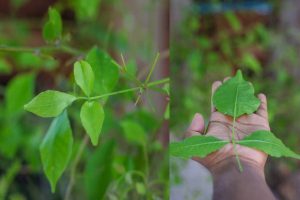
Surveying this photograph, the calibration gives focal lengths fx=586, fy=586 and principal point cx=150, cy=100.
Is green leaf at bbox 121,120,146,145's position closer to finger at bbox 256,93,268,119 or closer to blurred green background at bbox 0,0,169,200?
blurred green background at bbox 0,0,169,200

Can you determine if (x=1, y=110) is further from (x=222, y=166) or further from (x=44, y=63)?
(x=222, y=166)

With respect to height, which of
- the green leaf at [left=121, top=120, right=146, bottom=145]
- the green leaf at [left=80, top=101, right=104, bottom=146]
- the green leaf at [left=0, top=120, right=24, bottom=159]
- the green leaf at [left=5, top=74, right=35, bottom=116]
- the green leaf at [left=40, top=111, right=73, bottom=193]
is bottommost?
the green leaf at [left=0, top=120, right=24, bottom=159]

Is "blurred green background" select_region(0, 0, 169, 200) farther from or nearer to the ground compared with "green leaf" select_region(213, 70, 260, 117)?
nearer to the ground

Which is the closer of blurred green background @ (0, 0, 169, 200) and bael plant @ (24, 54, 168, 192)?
bael plant @ (24, 54, 168, 192)

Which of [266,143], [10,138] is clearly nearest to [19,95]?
[10,138]

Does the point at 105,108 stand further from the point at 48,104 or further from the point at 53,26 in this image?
the point at 48,104

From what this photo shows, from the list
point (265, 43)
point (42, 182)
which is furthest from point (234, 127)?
point (265, 43)

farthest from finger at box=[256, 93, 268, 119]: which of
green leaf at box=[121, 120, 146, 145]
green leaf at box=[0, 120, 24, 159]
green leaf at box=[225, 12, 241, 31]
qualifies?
green leaf at box=[225, 12, 241, 31]
